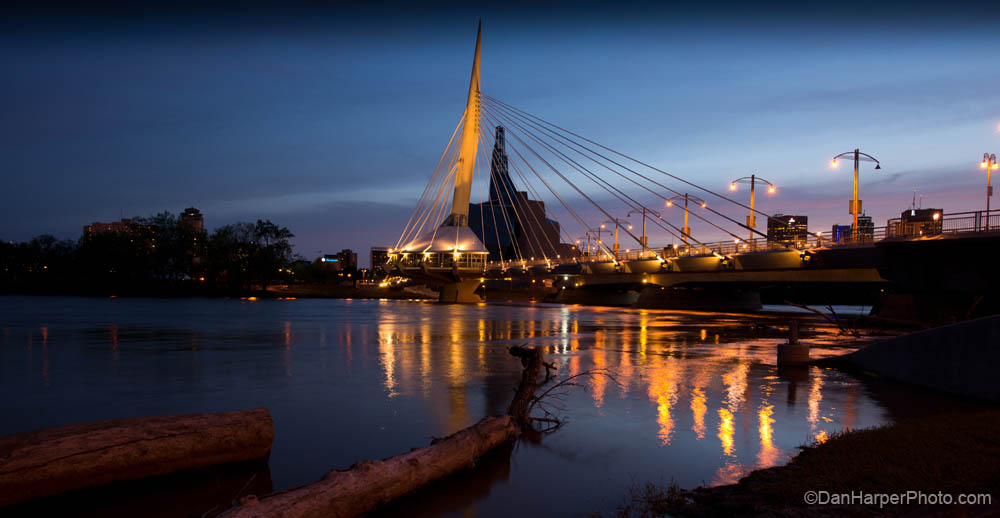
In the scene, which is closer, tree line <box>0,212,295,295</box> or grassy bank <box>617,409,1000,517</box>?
grassy bank <box>617,409,1000,517</box>

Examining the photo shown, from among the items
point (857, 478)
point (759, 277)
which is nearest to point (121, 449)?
point (857, 478)

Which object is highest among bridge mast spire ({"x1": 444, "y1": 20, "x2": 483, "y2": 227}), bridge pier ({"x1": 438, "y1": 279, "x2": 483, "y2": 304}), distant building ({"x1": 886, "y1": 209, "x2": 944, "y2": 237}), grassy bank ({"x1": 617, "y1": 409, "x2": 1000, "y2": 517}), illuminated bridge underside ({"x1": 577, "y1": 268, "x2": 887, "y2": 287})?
bridge mast spire ({"x1": 444, "y1": 20, "x2": 483, "y2": 227})

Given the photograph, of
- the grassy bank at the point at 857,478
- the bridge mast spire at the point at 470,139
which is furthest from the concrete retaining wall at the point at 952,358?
the bridge mast spire at the point at 470,139

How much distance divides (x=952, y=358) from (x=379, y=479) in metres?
15.0

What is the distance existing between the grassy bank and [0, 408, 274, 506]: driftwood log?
20.3 feet

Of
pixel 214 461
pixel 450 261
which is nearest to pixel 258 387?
pixel 214 461

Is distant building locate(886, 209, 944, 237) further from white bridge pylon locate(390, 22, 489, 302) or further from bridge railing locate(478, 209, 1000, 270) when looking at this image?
white bridge pylon locate(390, 22, 489, 302)

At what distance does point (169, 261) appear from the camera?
147 metres

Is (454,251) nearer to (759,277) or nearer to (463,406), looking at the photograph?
(759,277)

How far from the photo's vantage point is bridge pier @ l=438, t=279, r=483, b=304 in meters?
114

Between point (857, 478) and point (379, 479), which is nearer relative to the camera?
point (379, 479)

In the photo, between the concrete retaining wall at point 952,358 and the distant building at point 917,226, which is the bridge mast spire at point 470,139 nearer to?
the distant building at point 917,226

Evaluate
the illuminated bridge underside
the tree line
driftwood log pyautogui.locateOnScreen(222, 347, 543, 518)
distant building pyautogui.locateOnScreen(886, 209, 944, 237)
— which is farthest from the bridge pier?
driftwood log pyautogui.locateOnScreen(222, 347, 543, 518)

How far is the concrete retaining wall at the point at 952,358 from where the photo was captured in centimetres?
1445
